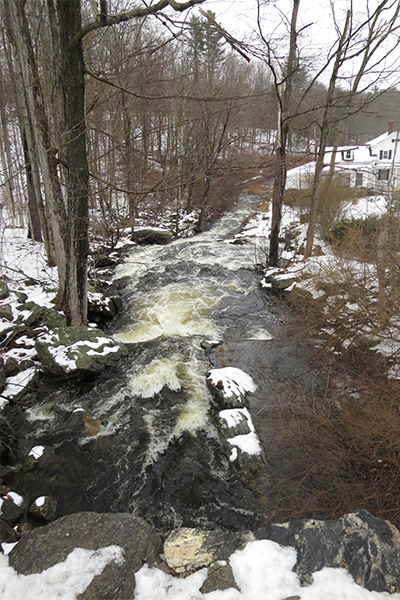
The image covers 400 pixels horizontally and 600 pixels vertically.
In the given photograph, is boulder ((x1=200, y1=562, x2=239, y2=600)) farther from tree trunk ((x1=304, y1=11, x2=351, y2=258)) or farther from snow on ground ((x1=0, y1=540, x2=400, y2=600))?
tree trunk ((x1=304, y1=11, x2=351, y2=258))

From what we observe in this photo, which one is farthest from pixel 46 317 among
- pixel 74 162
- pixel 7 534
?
pixel 7 534

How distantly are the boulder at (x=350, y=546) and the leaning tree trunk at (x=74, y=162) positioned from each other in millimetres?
5735

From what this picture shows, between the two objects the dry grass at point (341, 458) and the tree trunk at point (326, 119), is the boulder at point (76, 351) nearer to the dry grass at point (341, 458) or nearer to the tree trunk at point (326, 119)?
the dry grass at point (341, 458)

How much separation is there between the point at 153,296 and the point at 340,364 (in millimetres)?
6041

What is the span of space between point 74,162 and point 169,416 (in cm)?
500

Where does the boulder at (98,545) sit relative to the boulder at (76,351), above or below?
above

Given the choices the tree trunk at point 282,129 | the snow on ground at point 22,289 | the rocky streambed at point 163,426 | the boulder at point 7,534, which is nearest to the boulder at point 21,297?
the snow on ground at point 22,289

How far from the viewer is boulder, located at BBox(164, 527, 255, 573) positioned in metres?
2.68

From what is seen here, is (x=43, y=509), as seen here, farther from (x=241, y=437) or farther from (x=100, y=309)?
(x=100, y=309)

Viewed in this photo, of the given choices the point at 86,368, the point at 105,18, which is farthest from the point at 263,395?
the point at 105,18

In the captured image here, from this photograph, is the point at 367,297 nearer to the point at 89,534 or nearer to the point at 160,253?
the point at 89,534

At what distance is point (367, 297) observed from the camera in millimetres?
6777

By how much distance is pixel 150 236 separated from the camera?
52.9 feet

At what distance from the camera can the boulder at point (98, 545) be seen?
2526mm
